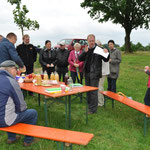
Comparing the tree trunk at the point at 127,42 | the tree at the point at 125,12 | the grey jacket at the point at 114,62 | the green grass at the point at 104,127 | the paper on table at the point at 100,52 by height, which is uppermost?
the tree at the point at 125,12

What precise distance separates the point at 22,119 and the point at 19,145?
0.60 m

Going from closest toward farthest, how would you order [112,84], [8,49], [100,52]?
1. [100,52]
2. [8,49]
3. [112,84]

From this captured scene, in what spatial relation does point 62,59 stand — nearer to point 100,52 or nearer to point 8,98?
point 100,52

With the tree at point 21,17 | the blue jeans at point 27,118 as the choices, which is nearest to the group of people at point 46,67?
the blue jeans at point 27,118

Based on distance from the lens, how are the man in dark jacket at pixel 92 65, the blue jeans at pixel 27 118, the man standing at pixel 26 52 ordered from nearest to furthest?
the blue jeans at pixel 27 118 → the man in dark jacket at pixel 92 65 → the man standing at pixel 26 52

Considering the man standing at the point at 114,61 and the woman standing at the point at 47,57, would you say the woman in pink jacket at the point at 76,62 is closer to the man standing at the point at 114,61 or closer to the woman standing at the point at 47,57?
the woman standing at the point at 47,57

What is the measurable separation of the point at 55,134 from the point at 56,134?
0.04 feet

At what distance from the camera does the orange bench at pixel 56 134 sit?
223 centimetres

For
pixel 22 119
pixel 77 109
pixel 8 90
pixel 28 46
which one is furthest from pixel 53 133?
pixel 28 46

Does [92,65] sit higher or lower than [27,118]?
higher

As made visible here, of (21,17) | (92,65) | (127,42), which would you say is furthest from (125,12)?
(92,65)

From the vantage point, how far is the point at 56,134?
241cm

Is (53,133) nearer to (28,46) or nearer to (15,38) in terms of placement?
(15,38)

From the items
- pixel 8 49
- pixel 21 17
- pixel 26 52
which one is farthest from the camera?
pixel 21 17
